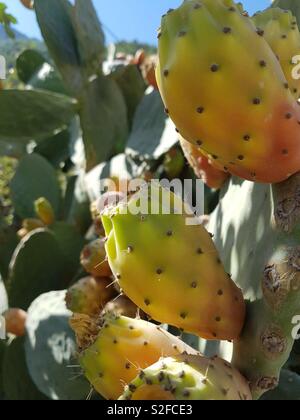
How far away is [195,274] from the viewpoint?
92cm

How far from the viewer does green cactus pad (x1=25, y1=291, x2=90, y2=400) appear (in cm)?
157

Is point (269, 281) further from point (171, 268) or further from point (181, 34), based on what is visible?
point (181, 34)

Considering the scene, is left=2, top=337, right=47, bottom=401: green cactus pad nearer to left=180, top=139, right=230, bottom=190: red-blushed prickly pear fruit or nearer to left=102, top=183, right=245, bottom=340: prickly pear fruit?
left=180, top=139, right=230, bottom=190: red-blushed prickly pear fruit

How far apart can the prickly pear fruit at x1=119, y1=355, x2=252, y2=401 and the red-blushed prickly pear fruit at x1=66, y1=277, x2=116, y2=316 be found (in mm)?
729

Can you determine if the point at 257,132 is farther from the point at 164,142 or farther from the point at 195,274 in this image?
the point at 164,142

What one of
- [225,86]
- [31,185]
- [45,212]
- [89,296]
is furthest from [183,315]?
[31,185]

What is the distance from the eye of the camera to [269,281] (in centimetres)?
90

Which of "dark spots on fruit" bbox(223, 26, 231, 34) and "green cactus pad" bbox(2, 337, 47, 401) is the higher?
"dark spots on fruit" bbox(223, 26, 231, 34)

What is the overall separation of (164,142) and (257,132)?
111cm

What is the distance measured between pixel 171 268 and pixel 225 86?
0.27 metres

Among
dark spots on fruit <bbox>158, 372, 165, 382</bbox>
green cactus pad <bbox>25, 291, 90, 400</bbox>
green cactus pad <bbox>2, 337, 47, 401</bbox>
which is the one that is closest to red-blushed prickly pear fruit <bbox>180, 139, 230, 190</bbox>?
green cactus pad <bbox>25, 291, 90, 400</bbox>

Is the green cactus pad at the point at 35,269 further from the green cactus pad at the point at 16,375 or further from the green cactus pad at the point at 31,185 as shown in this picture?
the green cactus pad at the point at 31,185

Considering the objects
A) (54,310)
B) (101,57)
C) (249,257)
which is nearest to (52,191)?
(101,57)

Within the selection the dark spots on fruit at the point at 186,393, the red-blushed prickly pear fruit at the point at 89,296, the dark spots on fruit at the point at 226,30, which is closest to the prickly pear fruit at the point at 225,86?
the dark spots on fruit at the point at 226,30
